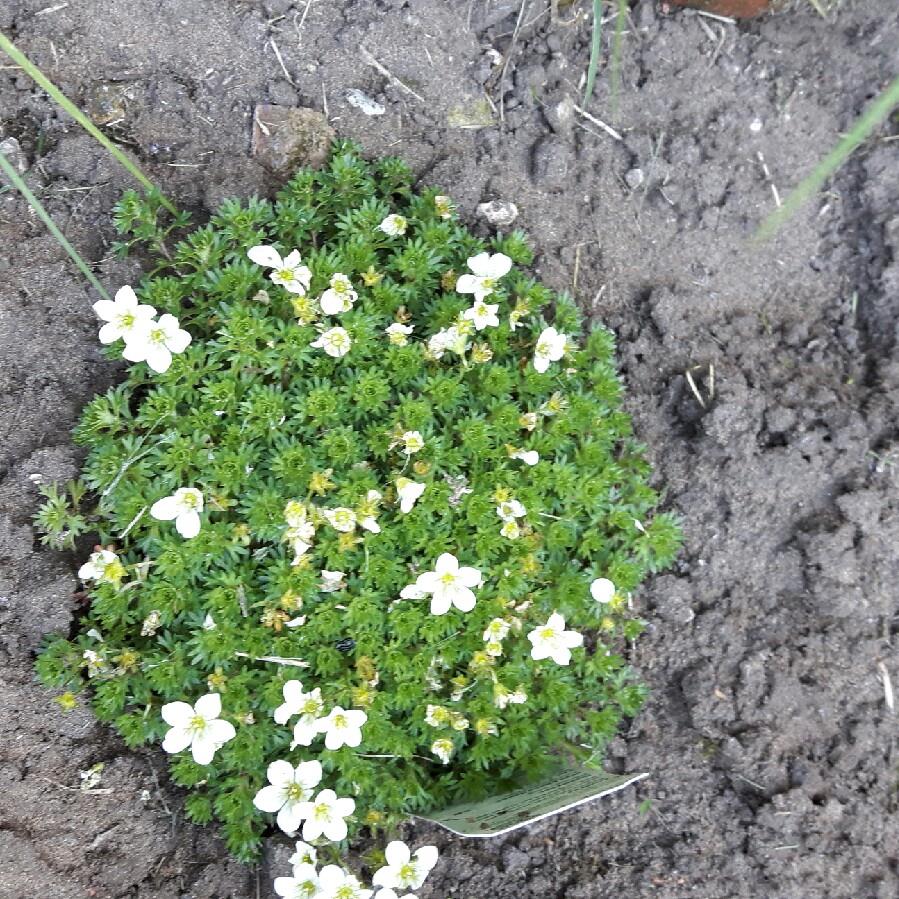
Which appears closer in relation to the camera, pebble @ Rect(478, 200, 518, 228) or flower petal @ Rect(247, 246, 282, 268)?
flower petal @ Rect(247, 246, 282, 268)

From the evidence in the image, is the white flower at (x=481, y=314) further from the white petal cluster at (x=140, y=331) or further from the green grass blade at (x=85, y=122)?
the green grass blade at (x=85, y=122)

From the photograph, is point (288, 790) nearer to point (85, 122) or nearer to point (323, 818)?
point (323, 818)

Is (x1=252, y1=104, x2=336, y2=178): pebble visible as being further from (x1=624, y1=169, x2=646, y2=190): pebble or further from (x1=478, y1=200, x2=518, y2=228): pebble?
(x1=624, y1=169, x2=646, y2=190): pebble

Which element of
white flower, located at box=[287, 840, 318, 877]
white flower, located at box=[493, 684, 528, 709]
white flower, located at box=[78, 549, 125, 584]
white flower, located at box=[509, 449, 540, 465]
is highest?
white flower, located at box=[509, 449, 540, 465]

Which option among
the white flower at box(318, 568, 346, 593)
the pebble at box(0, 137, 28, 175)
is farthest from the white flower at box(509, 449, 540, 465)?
the pebble at box(0, 137, 28, 175)

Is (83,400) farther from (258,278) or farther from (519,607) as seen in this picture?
(519,607)

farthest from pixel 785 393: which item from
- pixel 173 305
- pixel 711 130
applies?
pixel 173 305

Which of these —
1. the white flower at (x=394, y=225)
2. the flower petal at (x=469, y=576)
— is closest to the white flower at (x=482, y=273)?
the white flower at (x=394, y=225)

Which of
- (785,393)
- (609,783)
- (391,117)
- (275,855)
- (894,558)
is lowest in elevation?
(275,855)
